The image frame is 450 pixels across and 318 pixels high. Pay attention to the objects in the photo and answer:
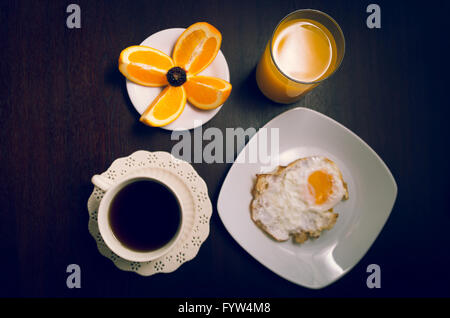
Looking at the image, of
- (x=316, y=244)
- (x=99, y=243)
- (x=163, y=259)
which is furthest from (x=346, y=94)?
(x=99, y=243)

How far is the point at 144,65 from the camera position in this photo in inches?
42.6

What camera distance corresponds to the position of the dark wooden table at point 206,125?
117 centimetres

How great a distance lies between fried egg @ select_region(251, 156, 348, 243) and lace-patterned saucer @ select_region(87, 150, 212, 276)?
0.67 feet

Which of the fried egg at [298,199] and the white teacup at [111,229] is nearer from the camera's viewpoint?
the white teacup at [111,229]

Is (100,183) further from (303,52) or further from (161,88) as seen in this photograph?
(303,52)

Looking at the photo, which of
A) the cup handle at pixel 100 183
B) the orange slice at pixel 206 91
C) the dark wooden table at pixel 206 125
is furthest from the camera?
the dark wooden table at pixel 206 125

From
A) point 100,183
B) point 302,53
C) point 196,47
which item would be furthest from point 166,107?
point 302,53

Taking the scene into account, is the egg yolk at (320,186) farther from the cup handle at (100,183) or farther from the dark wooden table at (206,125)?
the cup handle at (100,183)

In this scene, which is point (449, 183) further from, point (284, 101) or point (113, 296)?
point (113, 296)

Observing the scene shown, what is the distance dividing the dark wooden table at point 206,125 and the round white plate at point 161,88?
0.07 metres

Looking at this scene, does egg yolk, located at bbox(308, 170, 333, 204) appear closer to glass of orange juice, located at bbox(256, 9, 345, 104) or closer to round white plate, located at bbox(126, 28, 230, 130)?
glass of orange juice, located at bbox(256, 9, 345, 104)

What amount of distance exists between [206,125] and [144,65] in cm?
31

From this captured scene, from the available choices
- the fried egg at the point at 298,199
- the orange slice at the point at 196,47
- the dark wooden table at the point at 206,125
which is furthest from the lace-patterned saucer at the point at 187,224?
the orange slice at the point at 196,47

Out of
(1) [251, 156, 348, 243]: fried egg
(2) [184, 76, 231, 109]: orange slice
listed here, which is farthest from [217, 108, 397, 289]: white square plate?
(2) [184, 76, 231, 109]: orange slice
